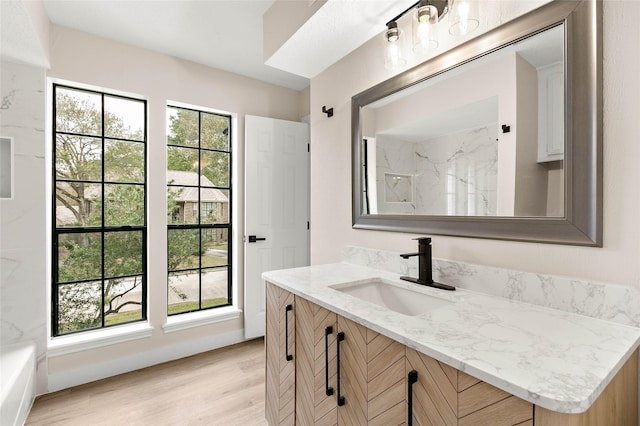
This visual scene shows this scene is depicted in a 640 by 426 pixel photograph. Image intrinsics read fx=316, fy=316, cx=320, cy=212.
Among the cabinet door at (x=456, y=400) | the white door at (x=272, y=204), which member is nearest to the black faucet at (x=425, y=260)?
the cabinet door at (x=456, y=400)

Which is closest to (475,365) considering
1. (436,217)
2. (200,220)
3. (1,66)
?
(436,217)

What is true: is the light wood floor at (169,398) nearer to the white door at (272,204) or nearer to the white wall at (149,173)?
the white wall at (149,173)

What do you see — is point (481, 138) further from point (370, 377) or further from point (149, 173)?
point (149, 173)

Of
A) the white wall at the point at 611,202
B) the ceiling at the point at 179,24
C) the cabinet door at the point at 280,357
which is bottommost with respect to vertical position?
the cabinet door at the point at 280,357

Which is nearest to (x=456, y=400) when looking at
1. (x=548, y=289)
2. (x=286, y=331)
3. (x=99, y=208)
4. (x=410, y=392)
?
(x=410, y=392)

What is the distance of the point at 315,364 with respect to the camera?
1304mm

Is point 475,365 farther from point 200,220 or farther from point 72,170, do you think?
point 72,170

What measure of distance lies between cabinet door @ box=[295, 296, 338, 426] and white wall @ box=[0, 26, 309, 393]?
1.80m

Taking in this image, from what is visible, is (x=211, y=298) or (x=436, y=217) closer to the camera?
(x=436, y=217)

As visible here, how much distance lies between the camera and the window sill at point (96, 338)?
230 cm

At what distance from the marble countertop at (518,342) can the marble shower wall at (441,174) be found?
415 millimetres

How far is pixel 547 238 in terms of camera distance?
3.66ft

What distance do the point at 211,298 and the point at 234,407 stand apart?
1222 mm

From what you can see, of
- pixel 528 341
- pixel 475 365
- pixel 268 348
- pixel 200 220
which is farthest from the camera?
pixel 200 220
